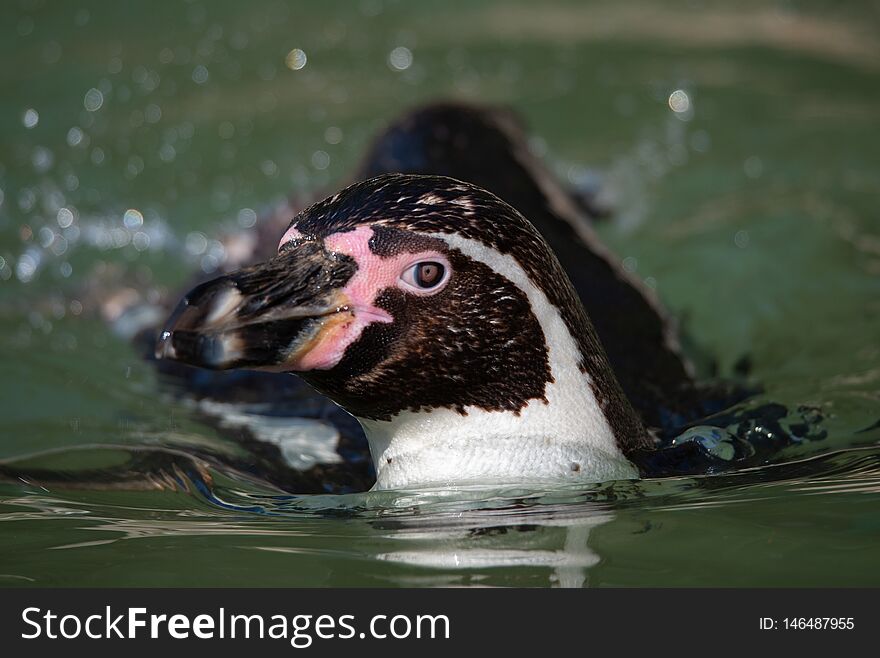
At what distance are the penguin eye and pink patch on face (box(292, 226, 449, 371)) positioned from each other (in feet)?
0.06

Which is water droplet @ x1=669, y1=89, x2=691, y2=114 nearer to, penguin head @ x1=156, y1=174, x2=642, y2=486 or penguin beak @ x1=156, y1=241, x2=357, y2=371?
penguin head @ x1=156, y1=174, x2=642, y2=486

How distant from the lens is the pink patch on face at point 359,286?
125 inches

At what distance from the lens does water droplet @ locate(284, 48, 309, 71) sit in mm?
9422

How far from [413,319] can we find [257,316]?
443mm

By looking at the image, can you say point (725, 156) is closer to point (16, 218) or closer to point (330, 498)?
point (16, 218)

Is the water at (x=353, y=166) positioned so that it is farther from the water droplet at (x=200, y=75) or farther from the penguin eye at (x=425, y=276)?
the penguin eye at (x=425, y=276)

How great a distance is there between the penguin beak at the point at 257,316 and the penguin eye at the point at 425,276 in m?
0.17

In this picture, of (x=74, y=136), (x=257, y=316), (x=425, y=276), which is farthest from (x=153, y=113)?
(x=257, y=316)

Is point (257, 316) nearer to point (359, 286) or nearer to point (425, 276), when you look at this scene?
point (359, 286)

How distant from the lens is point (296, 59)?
9461mm

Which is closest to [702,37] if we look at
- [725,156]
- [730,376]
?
[725,156]

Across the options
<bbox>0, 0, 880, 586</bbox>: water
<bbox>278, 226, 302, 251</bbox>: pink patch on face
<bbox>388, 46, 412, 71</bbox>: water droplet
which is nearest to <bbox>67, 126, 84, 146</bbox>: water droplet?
<bbox>0, 0, 880, 586</bbox>: water

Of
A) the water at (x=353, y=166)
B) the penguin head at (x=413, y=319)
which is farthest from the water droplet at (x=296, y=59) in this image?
the penguin head at (x=413, y=319)

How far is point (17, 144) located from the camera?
8.35 metres
